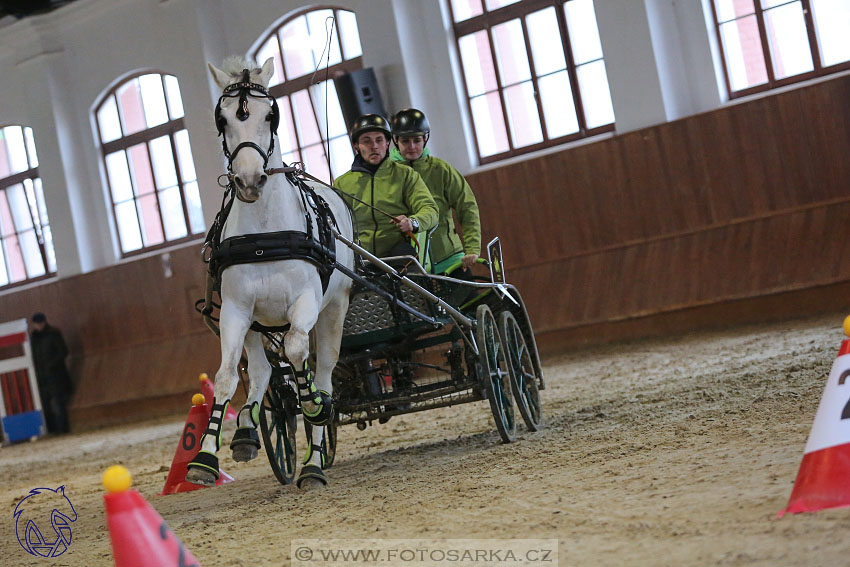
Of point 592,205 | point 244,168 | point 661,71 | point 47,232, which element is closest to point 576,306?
point 592,205

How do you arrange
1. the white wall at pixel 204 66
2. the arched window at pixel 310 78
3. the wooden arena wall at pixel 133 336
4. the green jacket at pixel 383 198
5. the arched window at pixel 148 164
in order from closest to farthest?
the green jacket at pixel 383 198 < the white wall at pixel 204 66 < the arched window at pixel 310 78 < the wooden arena wall at pixel 133 336 < the arched window at pixel 148 164

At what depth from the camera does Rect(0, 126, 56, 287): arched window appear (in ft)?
51.5

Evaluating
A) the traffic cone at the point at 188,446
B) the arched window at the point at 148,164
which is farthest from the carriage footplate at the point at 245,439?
the arched window at the point at 148,164

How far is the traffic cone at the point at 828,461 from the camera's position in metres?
2.53

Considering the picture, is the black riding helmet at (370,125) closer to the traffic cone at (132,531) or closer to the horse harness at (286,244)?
the horse harness at (286,244)

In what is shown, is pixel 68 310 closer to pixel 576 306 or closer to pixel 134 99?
pixel 134 99

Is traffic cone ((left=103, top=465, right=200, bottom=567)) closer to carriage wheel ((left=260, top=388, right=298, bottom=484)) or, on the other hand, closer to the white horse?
the white horse

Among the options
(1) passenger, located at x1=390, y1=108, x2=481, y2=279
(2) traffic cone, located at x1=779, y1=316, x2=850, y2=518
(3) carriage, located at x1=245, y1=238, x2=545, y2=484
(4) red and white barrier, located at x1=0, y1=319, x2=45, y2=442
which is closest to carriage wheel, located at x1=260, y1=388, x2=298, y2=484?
(3) carriage, located at x1=245, y1=238, x2=545, y2=484

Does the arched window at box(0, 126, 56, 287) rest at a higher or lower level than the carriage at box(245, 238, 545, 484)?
higher

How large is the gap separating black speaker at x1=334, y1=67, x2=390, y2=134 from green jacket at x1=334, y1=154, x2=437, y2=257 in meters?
6.30

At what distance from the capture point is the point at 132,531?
225 centimetres

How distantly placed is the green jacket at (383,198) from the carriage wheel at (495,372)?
69 centimetres

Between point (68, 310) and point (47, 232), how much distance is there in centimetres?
183

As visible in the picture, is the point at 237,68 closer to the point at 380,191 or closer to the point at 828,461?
the point at 380,191
